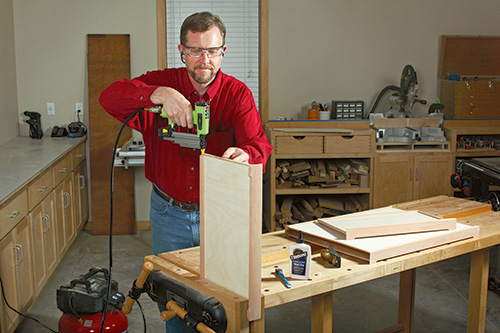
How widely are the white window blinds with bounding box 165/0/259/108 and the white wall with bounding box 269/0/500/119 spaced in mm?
168

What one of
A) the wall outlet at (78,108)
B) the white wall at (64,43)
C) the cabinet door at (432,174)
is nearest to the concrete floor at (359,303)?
the cabinet door at (432,174)

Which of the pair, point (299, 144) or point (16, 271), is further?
point (299, 144)

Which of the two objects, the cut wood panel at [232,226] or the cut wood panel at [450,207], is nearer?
→ the cut wood panel at [232,226]

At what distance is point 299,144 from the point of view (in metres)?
4.48

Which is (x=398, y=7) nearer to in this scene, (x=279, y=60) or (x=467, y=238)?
(x=279, y=60)

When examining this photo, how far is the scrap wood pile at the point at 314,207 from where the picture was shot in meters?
4.63

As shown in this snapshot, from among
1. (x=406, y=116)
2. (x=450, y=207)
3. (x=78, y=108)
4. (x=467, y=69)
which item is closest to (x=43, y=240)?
(x=78, y=108)

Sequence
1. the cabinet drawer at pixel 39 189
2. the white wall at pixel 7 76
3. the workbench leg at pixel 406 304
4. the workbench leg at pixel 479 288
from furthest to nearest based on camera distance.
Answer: the white wall at pixel 7 76
the cabinet drawer at pixel 39 189
the workbench leg at pixel 406 304
the workbench leg at pixel 479 288

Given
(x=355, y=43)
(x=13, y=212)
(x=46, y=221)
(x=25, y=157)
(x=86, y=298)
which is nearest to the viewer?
(x=86, y=298)

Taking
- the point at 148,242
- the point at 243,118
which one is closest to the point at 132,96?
the point at 243,118

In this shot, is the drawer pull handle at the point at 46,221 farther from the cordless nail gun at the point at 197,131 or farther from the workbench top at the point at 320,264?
the cordless nail gun at the point at 197,131

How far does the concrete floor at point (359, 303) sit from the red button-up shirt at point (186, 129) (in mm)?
1369

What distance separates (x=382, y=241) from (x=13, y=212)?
1945 mm

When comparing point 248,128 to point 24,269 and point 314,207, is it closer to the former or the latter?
point 24,269
